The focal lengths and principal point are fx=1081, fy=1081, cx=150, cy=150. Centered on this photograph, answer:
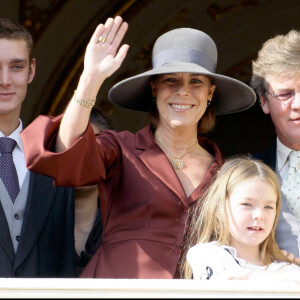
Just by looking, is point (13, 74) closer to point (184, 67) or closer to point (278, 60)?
point (184, 67)

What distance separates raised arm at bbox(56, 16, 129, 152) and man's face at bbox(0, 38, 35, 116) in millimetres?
639

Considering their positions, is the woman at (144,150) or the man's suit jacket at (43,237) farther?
the man's suit jacket at (43,237)

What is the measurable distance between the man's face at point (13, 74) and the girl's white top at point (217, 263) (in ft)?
3.24

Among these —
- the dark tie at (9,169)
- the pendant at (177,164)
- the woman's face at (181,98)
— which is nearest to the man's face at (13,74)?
the dark tie at (9,169)

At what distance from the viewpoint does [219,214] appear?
357 centimetres

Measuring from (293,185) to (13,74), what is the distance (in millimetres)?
1130

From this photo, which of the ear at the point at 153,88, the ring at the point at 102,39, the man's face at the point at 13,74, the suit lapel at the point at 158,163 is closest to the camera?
the ring at the point at 102,39

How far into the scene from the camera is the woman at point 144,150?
3418 mm

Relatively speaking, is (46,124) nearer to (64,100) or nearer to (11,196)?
(11,196)

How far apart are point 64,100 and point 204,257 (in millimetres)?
2769

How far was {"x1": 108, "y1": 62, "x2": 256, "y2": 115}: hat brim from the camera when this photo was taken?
3809 mm

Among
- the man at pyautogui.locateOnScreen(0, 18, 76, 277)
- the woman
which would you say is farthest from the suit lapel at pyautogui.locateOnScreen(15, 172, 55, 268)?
the woman

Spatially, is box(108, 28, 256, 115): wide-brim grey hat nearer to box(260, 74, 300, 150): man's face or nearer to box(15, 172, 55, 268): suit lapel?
box(260, 74, 300, 150): man's face

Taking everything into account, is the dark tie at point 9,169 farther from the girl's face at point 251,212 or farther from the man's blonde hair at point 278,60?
the man's blonde hair at point 278,60
